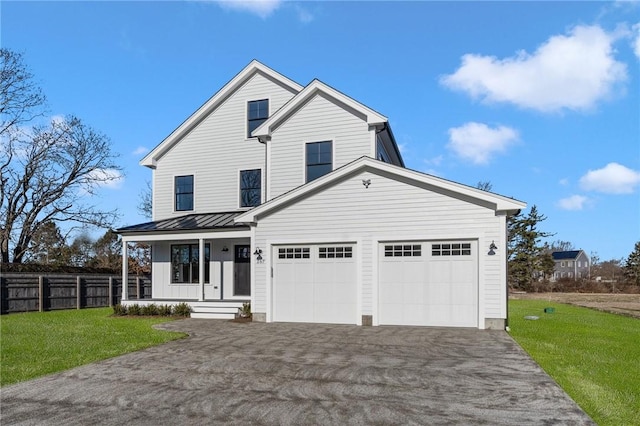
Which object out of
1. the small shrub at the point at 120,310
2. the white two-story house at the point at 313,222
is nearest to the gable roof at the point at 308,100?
the white two-story house at the point at 313,222

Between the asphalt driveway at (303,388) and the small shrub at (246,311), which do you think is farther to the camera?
the small shrub at (246,311)

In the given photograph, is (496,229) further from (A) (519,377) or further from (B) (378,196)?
(A) (519,377)

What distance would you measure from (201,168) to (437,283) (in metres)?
11.2

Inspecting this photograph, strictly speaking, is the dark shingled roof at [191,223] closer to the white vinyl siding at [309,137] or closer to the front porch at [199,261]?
the front porch at [199,261]

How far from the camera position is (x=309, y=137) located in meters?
16.1

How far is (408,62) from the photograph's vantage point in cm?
1459

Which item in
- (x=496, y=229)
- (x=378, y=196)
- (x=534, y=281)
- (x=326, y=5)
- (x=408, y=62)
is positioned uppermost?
(x=326, y=5)

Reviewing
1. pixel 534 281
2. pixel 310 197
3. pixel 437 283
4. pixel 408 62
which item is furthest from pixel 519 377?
pixel 534 281

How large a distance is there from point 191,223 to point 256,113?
5.23 metres

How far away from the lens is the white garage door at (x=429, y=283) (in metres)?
12.0

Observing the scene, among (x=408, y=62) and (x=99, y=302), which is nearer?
(x=408, y=62)

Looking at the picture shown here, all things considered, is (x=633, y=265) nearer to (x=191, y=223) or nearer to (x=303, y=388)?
(x=191, y=223)

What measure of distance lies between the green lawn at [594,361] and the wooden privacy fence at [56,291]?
17886 millimetres

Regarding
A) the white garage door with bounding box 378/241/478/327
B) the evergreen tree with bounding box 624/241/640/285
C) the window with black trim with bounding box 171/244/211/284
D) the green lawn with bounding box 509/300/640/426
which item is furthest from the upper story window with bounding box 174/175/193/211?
the evergreen tree with bounding box 624/241/640/285
